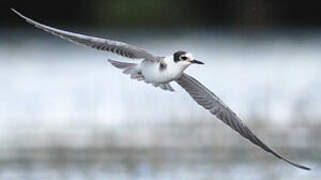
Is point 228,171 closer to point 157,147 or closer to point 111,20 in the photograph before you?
point 157,147

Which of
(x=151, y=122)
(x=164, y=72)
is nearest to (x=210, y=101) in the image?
(x=164, y=72)

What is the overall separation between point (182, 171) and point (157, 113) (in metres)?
0.79

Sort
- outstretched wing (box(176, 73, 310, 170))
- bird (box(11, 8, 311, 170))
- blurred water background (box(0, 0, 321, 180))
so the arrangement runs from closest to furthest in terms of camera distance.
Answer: bird (box(11, 8, 311, 170)), outstretched wing (box(176, 73, 310, 170)), blurred water background (box(0, 0, 321, 180))

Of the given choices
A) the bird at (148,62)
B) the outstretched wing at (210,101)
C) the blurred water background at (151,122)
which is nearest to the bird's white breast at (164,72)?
the bird at (148,62)

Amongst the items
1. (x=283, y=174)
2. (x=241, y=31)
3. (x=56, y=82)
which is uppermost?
(x=241, y=31)

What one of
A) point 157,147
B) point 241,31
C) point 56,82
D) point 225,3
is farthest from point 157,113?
point 225,3

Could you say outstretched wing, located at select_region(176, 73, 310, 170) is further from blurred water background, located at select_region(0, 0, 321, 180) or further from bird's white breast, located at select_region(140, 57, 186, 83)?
blurred water background, located at select_region(0, 0, 321, 180)

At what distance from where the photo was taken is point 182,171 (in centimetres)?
852

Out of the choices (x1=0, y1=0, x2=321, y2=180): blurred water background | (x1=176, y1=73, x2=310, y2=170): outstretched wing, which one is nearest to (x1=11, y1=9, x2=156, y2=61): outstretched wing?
(x1=176, y1=73, x2=310, y2=170): outstretched wing

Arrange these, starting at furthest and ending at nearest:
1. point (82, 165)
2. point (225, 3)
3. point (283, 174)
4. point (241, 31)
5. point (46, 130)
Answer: point (225, 3), point (241, 31), point (46, 130), point (82, 165), point (283, 174)

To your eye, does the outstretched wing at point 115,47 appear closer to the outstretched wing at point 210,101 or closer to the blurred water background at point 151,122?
the outstretched wing at point 210,101

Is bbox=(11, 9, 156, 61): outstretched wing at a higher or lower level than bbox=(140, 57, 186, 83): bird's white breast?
higher

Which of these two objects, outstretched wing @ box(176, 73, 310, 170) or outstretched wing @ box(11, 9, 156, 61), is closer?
outstretched wing @ box(11, 9, 156, 61)

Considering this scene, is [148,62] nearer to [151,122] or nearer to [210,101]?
[210,101]
